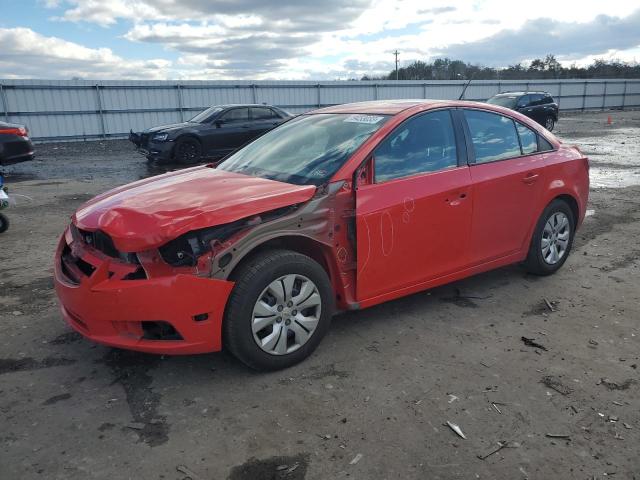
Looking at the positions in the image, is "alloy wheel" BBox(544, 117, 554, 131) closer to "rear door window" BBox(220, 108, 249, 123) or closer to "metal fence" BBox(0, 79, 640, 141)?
"metal fence" BBox(0, 79, 640, 141)

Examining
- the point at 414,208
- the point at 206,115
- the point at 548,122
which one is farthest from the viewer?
the point at 548,122

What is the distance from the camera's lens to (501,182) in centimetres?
427

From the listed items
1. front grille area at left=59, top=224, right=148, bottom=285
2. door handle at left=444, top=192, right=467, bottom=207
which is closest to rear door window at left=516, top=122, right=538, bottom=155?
door handle at left=444, top=192, right=467, bottom=207

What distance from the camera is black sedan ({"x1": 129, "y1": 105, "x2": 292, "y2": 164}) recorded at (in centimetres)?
1341

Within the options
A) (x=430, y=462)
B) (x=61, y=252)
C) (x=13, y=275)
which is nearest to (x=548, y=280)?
(x=430, y=462)

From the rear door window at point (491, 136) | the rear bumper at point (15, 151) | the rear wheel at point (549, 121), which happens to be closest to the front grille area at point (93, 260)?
the rear door window at point (491, 136)

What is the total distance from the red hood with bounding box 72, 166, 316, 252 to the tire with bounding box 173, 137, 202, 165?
1006 centimetres

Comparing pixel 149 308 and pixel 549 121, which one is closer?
pixel 149 308

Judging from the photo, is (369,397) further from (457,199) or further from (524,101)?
(524,101)

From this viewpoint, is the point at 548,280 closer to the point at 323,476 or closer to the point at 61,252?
the point at 323,476

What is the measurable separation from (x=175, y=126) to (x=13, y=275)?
9351 millimetres

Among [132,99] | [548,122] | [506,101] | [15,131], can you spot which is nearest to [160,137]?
[15,131]

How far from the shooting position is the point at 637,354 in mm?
3543

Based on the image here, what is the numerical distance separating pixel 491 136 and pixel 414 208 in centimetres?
124
